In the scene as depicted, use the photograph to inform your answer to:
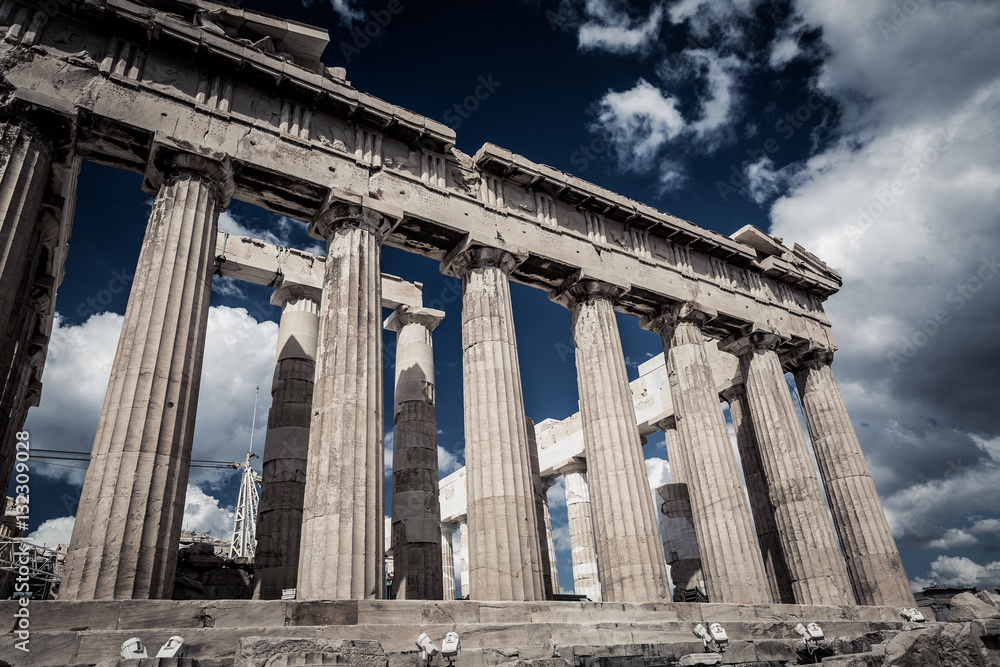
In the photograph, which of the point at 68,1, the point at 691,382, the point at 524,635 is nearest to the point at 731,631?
the point at 524,635

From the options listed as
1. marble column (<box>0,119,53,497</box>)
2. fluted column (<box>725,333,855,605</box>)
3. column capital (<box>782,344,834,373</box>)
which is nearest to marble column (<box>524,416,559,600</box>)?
fluted column (<box>725,333,855,605</box>)

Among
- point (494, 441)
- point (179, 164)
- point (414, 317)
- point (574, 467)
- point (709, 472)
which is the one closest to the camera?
point (179, 164)

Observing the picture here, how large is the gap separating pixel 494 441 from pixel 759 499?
45.6ft

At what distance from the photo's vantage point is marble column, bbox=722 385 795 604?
22703mm

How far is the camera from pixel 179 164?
544 inches

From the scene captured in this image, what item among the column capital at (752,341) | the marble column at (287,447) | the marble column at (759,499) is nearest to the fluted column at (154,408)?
the marble column at (287,447)

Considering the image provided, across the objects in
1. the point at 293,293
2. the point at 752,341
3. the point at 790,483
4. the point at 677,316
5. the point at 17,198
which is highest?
the point at 293,293

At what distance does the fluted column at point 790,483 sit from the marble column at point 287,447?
15.3 meters

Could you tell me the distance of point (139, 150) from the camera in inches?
554

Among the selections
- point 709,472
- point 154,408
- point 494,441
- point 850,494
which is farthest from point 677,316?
point 154,408

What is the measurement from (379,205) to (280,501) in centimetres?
868

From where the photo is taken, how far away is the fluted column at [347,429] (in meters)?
11.9

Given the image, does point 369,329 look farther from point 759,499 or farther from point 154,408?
point 759,499

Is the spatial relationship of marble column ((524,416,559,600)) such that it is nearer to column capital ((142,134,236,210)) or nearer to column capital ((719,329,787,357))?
column capital ((719,329,787,357))
